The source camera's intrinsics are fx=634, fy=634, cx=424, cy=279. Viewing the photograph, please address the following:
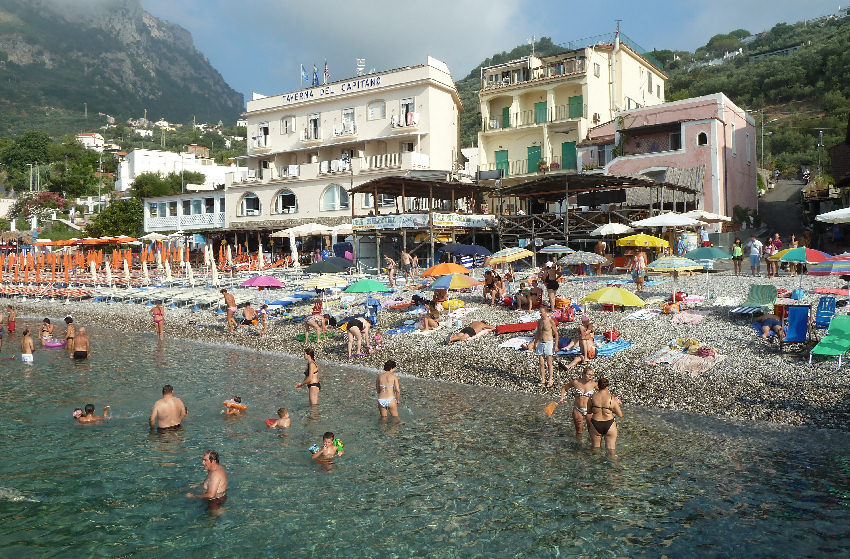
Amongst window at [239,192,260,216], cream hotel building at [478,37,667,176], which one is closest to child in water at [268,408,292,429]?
cream hotel building at [478,37,667,176]

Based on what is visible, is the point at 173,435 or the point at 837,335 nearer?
the point at 173,435

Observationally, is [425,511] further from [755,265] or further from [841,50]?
[841,50]

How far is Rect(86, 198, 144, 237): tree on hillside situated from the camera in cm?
5144

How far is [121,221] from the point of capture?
51.6m

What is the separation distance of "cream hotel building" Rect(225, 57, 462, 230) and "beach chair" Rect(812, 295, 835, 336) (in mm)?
26160

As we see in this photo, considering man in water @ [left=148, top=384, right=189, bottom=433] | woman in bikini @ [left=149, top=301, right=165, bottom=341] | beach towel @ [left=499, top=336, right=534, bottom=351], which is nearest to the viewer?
man in water @ [left=148, top=384, right=189, bottom=433]

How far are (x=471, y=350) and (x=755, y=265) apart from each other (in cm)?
1402

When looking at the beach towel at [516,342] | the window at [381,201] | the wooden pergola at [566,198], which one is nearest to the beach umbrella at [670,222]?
the wooden pergola at [566,198]

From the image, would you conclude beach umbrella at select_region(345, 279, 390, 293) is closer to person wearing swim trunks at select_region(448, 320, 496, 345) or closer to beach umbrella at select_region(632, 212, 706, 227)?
person wearing swim trunks at select_region(448, 320, 496, 345)

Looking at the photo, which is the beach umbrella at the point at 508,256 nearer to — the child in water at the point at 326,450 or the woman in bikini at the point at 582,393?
the woman in bikini at the point at 582,393

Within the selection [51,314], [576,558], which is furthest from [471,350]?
[51,314]

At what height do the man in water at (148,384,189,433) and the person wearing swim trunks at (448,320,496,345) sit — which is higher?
the person wearing swim trunks at (448,320,496,345)

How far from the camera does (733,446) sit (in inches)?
408

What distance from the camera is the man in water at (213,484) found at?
28.6 ft
